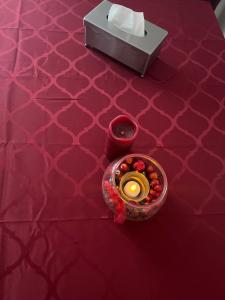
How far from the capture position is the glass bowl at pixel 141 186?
66cm

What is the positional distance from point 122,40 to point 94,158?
1.19 feet

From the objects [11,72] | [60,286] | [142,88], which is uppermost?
[142,88]

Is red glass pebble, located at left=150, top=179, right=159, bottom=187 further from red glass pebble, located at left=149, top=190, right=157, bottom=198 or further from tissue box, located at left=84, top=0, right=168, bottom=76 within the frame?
tissue box, located at left=84, top=0, right=168, bottom=76

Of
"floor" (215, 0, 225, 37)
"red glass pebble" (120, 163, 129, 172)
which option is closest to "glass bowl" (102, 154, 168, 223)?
"red glass pebble" (120, 163, 129, 172)

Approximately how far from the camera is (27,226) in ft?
2.20

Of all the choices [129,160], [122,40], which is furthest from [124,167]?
[122,40]

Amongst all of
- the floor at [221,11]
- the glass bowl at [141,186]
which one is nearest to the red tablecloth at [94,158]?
the glass bowl at [141,186]

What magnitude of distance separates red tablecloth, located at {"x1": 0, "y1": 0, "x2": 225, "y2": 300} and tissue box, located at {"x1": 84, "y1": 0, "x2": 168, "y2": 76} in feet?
0.13

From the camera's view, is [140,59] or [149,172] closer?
[149,172]

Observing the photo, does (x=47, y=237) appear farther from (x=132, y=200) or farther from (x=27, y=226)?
(x=132, y=200)

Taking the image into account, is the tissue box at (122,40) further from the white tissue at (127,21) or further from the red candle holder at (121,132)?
the red candle holder at (121,132)

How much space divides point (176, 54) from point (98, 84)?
0.31 meters

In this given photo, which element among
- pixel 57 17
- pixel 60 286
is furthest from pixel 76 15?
pixel 60 286

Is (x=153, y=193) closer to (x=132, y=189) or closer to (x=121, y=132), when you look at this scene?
(x=132, y=189)
